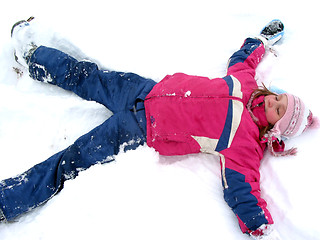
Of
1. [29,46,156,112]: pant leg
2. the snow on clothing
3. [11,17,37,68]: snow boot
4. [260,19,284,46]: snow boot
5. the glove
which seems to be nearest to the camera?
the glove

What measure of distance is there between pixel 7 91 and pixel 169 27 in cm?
122

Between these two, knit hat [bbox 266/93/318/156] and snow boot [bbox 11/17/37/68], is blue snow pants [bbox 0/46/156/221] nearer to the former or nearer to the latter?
snow boot [bbox 11/17/37/68]

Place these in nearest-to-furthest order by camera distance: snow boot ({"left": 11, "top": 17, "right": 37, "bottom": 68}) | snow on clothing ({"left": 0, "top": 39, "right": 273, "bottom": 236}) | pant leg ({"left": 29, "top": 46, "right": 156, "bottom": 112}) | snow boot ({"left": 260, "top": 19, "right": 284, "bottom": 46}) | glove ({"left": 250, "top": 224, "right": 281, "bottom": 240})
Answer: glove ({"left": 250, "top": 224, "right": 281, "bottom": 240})
snow on clothing ({"left": 0, "top": 39, "right": 273, "bottom": 236})
pant leg ({"left": 29, "top": 46, "right": 156, "bottom": 112})
snow boot ({"left": 11, "top": 17, "right": 37, "bottom": 68})
snow boot ({"left": 260, "top": 19, "right": 284, "bottom": 46})

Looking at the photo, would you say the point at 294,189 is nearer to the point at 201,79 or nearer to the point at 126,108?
the point at 201,79

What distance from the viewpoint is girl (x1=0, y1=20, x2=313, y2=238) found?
128 cm

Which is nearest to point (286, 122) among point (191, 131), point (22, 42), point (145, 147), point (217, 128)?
point (217, 128)

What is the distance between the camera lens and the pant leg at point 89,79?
150 centimetres

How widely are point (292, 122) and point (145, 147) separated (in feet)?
2.67

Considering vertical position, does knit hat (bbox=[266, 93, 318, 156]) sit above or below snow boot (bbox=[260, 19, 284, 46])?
below

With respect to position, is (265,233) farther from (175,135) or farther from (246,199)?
(175,135)

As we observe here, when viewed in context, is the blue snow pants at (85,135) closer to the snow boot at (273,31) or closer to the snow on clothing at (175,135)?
the snow on clothing at (175,135)

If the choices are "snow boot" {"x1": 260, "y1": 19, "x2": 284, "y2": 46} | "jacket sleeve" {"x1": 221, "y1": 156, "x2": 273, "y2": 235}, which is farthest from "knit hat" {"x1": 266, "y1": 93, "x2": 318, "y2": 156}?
"snow boot" {"x1": 260, "y1": 19, "x2": 284, "y2": 46}

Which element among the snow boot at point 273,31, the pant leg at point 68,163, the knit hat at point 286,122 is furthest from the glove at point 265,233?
the snow boot at point 273,31

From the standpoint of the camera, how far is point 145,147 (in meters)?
1.46
